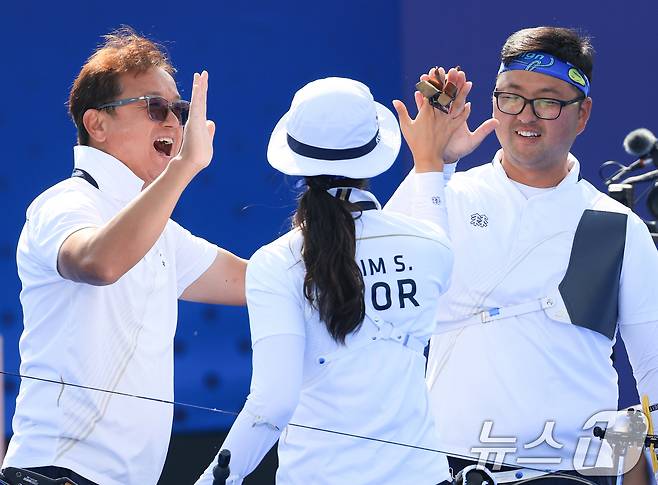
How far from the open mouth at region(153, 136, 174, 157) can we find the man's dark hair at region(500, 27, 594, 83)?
734mm

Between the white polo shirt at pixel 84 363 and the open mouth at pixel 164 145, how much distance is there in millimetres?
223

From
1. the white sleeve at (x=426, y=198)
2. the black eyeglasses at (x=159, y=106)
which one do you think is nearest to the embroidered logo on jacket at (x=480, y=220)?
the white sleeve at (x=426, y=198)

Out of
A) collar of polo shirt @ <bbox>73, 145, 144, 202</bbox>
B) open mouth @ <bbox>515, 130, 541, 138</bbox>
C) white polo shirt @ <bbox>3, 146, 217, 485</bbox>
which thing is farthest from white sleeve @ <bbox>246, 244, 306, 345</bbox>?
open mouth @ <bbox>515, 130, 541, 138</bbox>

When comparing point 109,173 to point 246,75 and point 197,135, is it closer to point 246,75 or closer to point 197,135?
point 197,135

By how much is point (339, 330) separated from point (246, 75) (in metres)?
2.43

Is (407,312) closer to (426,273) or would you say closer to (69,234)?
(426,273)

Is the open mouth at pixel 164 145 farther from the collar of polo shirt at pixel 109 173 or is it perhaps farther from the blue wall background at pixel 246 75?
the blue wall background at pixel 246 75

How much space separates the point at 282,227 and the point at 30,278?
202 centimetres

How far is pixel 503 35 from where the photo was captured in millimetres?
4125

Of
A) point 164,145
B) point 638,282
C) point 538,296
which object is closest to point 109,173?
point 164,145

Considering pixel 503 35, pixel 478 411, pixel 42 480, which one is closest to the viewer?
pixel 42 480

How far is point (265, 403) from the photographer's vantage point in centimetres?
181

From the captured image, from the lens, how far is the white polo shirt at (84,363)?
208 centimetres

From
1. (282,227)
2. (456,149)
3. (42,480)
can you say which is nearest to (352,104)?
(456,149)
